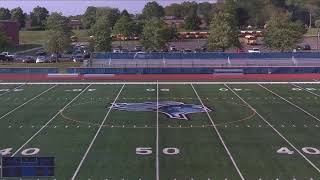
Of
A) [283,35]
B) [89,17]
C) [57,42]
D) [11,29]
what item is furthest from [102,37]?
[89,17]

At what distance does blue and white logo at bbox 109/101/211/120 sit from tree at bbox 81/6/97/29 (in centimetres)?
8069

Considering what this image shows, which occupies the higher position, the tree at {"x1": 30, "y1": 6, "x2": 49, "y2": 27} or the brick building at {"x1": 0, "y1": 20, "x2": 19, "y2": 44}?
the tree at {"x1": 30, "y1": 6, "x2": 49, "y2": 27}

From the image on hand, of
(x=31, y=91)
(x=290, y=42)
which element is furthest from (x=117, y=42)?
(x=31, y=91)

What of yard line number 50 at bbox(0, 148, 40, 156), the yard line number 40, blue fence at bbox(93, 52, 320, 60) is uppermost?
blue fence at bbox(93, 52, 320, 60)

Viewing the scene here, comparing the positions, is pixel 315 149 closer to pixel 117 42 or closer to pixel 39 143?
pixel 39 143

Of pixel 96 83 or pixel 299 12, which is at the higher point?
pixel 299 12

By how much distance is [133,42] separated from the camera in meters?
86.8

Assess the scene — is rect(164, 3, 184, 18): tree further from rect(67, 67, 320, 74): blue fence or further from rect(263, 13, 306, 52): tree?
rect(67, 67, 320, 74): blue fence

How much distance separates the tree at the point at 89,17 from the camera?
377ft

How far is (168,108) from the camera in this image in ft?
88.6

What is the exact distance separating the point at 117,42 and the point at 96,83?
163 feet

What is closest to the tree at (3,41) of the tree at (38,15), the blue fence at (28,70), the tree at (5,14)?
the blue fence at (28,70)

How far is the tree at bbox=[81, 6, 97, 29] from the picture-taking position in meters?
115

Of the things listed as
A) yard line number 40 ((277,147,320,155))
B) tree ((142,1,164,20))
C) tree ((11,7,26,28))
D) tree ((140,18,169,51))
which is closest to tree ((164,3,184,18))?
tree ((142,1,164,20))
